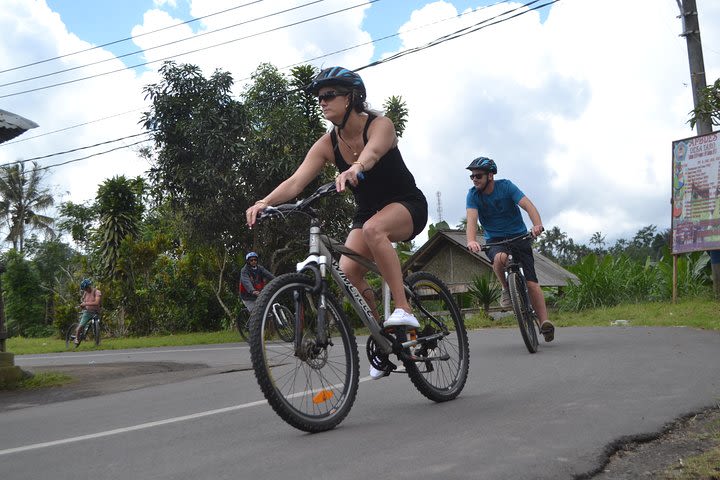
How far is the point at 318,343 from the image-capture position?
434cm

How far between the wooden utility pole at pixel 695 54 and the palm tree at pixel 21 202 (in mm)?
53814

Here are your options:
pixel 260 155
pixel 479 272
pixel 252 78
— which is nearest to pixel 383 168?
pixel 260 155

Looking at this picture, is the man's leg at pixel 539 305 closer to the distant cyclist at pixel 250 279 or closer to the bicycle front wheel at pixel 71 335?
the distant cyclist at pixel 250 279

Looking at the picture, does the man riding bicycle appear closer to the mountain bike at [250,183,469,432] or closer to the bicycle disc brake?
the mountain bike at [250,183,469,432]

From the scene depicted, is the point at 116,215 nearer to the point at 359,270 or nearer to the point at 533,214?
the point at 533,214

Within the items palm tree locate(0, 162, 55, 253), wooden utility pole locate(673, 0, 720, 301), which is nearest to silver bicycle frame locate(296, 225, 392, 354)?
wooden utility pole locate(673, 0, 720, 301)

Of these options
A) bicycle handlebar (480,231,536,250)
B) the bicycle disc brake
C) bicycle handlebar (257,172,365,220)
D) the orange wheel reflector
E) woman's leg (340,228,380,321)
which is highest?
bicycle handlebar (257,172,365,220)

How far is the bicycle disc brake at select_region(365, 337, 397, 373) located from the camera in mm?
4788

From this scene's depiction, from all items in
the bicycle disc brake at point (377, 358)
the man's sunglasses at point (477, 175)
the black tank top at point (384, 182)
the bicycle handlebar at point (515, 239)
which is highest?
the man's sunglasses at point (477, 175)

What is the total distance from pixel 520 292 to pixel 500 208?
886mm

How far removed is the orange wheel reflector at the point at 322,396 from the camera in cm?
439

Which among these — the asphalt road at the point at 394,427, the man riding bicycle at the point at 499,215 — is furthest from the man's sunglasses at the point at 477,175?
the asphalt road at the point at 394,427

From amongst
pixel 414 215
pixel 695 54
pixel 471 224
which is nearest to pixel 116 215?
pixel 695 54

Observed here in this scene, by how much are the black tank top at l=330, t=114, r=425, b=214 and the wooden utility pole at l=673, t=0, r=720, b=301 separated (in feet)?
37.6
